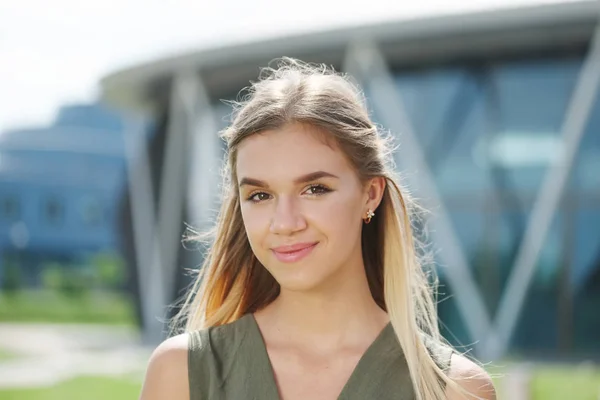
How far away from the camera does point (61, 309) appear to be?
37.3 meters

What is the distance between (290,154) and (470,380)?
69 cm

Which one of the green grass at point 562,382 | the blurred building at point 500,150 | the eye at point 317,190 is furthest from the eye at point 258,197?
the blurred building at point 500,150

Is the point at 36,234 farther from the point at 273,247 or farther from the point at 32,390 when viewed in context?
the point at 273,247

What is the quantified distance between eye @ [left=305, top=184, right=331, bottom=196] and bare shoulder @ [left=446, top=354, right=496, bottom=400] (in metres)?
0.53

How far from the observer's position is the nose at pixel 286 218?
2.39 metres

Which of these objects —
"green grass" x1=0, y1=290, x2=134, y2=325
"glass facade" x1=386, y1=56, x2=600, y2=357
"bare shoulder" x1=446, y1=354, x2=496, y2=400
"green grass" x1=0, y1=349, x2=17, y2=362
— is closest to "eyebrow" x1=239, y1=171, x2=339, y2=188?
"bare shoulder" x1=446, y1=354, x2=496, y2=400

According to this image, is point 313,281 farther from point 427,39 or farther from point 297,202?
point 427,39

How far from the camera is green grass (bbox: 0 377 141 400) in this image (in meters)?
11.8

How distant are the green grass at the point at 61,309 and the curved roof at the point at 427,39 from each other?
55.1 ft

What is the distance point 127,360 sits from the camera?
1730 cm

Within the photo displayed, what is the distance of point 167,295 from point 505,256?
7263 millimetres

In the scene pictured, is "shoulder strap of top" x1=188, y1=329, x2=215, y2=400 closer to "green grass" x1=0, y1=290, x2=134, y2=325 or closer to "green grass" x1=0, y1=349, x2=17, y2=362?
"green grass" x1=0, y1=349, x2=17, y2=362

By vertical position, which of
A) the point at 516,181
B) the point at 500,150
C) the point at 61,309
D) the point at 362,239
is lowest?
the point at 362,239

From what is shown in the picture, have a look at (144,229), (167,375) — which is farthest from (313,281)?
(144,229)
